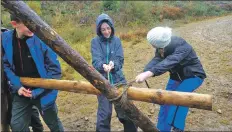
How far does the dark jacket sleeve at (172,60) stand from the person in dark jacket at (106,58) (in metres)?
0.65

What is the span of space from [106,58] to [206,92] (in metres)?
2.63

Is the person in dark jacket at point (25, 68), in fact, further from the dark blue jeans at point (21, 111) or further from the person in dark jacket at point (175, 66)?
the person in dark jacket at point (175, 66)

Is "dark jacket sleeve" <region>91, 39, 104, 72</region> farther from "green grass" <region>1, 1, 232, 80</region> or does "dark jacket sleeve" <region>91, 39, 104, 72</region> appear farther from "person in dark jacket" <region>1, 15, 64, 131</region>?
"green grass" <region>1, 1, 232, 80</region>

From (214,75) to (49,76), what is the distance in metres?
3.86

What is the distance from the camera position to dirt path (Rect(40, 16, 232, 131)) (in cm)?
583

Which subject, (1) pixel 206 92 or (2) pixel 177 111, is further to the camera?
(1) pixel 206 92

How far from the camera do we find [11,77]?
4.18 metres

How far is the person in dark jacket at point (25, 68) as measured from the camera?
4.11 meters

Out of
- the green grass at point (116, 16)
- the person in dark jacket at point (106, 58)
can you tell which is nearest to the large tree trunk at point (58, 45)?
the person in dark jacket at point (106, 58)

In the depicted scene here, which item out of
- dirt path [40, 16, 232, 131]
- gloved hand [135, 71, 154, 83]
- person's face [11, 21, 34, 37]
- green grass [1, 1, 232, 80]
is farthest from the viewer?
green grass [1, 1, 232, 80]

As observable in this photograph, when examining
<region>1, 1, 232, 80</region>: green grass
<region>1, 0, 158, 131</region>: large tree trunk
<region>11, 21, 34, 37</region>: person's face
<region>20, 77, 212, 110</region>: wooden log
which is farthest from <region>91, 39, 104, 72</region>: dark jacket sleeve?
<region>1, 1, 232, 80</region>: green grass

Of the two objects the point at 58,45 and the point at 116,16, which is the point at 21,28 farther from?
the point at 116,16

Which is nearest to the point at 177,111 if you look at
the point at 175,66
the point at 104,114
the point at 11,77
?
the point at 175,66

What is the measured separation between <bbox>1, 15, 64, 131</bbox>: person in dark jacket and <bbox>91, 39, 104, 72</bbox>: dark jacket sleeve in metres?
0.51
